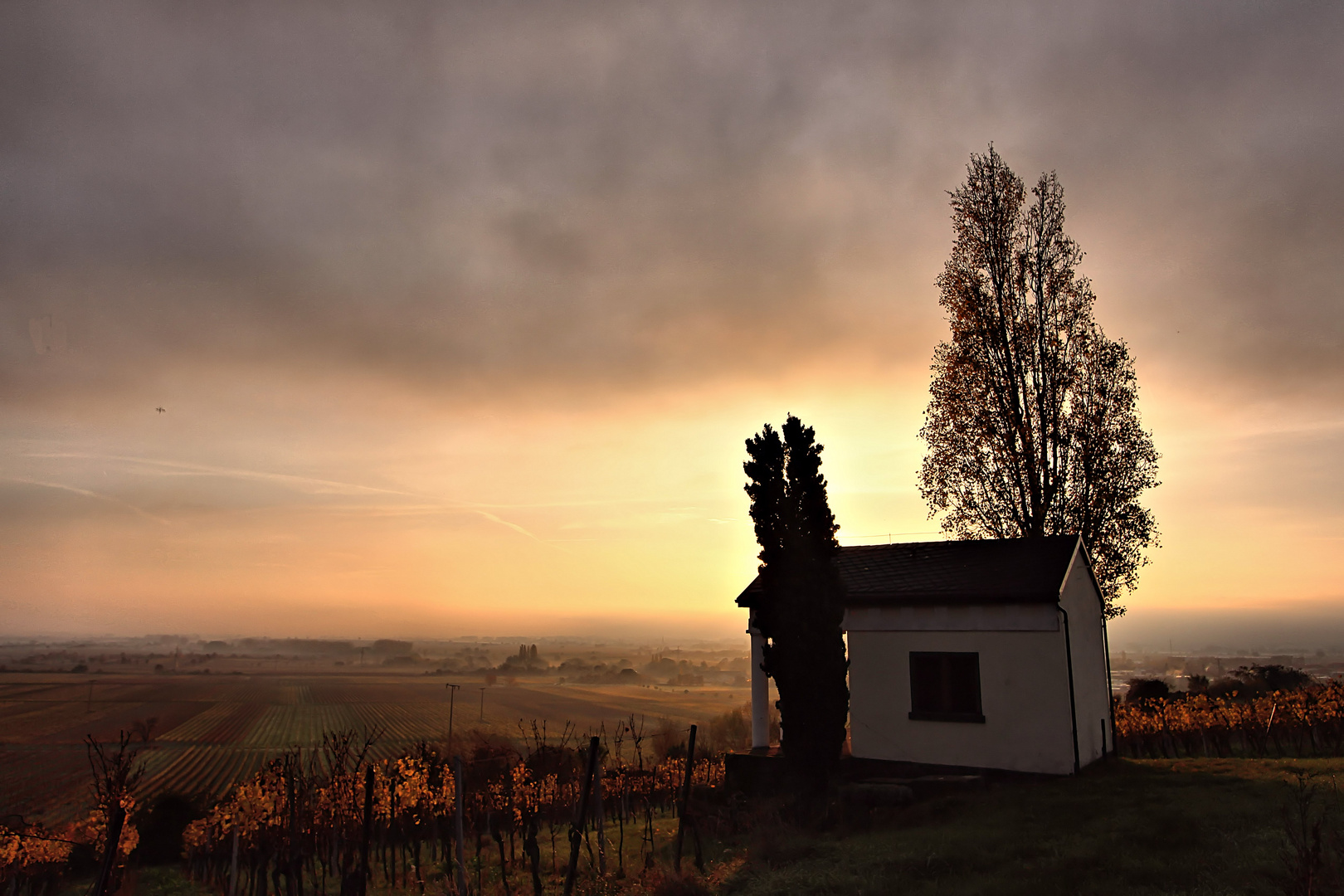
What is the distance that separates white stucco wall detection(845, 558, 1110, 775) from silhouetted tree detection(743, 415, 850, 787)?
1.16 m

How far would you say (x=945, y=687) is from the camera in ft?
55.6

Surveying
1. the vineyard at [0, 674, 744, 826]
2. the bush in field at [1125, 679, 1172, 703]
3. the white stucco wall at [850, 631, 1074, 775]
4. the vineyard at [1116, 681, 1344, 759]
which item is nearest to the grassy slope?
the white stucco wall at [850, 631, 1074, 775]

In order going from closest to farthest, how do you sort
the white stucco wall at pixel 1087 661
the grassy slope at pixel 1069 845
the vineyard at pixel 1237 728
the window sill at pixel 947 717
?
the grassy slope at pixel 1069 845, the window sill at pixel 947 717, the white stucco wall at pixel 1087 661, the vineyard at pixel 1237 728

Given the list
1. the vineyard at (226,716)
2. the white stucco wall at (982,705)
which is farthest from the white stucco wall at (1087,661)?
the vineyard at (226,716)

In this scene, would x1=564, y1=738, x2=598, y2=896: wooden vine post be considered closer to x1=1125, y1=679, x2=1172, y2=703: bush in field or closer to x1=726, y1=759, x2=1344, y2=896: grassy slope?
x1=726, y1=759, x2=1344, y2=896: grassy slope

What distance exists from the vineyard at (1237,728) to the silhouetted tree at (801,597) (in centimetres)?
1199

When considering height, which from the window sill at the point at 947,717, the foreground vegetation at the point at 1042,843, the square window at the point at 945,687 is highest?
the square window at the point at 945,687

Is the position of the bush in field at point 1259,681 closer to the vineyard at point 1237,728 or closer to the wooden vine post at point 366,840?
the vineyard at point 1237,728

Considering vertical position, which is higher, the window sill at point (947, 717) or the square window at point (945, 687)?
the square window at point (945, 687)

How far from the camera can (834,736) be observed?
16.1 meters

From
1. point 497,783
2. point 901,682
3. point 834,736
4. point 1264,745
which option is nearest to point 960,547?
point 901,682

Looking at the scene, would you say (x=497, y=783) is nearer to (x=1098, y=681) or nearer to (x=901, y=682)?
(x=901, y=682)

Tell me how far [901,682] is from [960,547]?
4254mm

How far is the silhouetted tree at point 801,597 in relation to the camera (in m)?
16.1
